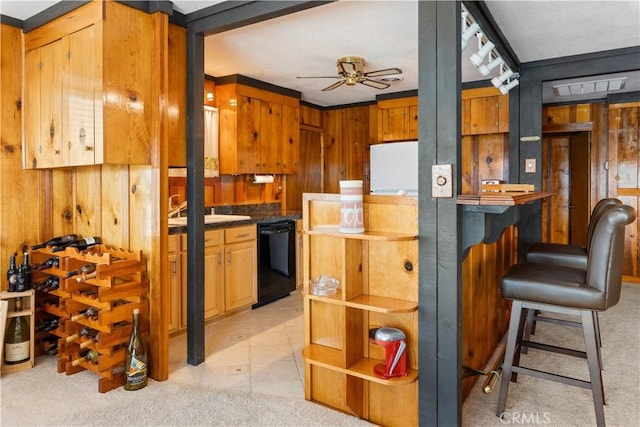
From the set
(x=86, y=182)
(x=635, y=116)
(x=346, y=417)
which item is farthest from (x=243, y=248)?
(x=635, y=116)

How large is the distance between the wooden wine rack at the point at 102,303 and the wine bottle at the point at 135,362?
0.15ft

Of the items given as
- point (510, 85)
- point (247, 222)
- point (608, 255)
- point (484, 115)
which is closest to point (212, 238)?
point (247, 222)

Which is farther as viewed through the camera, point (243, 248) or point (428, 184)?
point (243, 248)

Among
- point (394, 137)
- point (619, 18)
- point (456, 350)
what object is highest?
point (619, 18)

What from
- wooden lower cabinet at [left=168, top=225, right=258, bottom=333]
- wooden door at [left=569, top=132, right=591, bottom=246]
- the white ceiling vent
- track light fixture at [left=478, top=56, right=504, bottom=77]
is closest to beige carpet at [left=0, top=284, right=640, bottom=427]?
wooden lower cabinet at [left=168, top=225, right=258, bottom=333]

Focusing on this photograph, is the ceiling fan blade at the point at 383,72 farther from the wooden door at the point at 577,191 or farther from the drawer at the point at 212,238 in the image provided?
the wooden door at the point at 577,191

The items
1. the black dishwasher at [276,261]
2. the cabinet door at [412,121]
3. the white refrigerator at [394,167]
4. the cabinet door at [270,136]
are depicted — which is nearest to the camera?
the black dishwasher at [276,261]

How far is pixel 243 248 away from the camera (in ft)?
12.8

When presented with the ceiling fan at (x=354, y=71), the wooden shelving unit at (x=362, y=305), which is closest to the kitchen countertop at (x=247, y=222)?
the wooden shelving unit at (x=362, y=305)

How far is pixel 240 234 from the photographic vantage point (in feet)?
12.6

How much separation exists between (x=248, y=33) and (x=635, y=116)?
4.78 meters

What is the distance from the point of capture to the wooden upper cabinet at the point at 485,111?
15.6 feet

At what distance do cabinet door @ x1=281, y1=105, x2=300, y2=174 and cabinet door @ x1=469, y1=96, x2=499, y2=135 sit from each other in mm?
2080

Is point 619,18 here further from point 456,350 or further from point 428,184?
point 456,350
